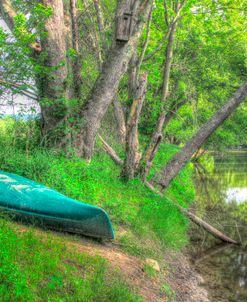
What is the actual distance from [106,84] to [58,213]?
4083 millimetres

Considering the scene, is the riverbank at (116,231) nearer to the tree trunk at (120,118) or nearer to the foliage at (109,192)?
the foliage at (109,192)

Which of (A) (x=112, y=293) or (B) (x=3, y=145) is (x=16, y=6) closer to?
(B) (x=3, y=145)

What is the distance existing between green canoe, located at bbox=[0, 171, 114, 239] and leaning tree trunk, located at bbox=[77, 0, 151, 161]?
3254mm

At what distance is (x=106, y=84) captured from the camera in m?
8.74

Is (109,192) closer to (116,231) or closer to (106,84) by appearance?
(116,231)

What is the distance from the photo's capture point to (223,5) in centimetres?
1509

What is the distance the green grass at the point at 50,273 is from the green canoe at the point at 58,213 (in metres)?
0.67

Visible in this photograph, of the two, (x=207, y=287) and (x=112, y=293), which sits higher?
(x=112, y=293)

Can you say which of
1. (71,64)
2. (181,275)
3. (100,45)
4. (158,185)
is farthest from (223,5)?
(181,275)

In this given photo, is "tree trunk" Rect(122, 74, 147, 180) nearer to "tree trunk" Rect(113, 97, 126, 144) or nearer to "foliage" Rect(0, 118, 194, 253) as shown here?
"foliage" Rect(0, 118, 194, 253)

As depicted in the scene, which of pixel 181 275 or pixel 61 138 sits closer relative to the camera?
pixel 181 275

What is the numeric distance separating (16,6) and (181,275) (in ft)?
24.9

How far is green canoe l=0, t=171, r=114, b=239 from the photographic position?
18.2 ft

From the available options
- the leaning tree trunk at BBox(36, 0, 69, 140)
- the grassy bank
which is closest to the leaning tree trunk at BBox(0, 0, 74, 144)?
the leaning tree trunk at BBox(36, 0, 69, 140)
